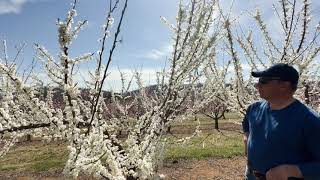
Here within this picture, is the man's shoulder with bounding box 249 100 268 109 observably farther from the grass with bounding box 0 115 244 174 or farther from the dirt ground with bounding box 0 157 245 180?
the grass with bounding box 0 115 244 174

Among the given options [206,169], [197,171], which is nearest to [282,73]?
[197,171]

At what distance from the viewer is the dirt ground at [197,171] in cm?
1532

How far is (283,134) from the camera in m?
3.08

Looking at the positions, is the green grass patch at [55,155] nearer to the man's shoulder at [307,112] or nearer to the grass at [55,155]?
the grass at [55,155]

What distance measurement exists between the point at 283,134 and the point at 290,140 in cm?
6

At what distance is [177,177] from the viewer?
50.1ft

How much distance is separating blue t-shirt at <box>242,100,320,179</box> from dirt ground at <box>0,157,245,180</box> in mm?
11630

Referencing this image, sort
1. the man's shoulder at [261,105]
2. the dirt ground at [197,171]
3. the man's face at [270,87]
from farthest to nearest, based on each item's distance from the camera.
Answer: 1. the dirt ground at [197,171]
2. the man's shoulder at [261,105]
3. the man's face at [270,87]

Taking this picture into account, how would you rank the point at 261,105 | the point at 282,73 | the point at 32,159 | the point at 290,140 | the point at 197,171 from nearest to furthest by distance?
the point at 290,140, the point at 282,73, the point at 261,105, the point at 197,171, the point at 32,159

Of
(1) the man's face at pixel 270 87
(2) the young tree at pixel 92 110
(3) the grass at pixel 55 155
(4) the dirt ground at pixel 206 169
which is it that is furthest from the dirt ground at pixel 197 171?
(1) the man's face at pixel 270 87

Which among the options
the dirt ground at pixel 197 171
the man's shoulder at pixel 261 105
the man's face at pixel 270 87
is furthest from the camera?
the dirt ground at pixel 197 171

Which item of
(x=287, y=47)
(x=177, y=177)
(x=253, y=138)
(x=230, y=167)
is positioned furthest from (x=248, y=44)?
(x=230, y=167)

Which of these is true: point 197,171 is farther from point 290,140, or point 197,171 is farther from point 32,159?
point 290,140

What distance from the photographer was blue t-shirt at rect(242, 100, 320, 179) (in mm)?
2975
